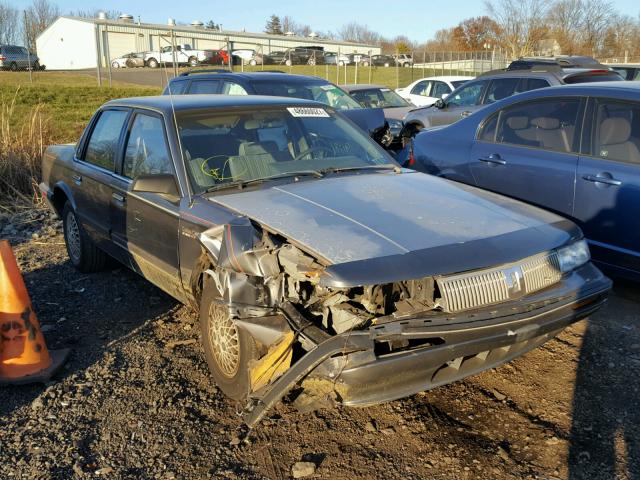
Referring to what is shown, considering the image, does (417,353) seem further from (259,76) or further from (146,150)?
(259,76)

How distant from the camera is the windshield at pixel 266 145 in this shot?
4.14 meters

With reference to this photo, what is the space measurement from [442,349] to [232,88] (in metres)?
7.35

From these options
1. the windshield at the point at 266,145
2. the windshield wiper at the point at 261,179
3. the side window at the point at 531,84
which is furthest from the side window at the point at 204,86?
the windshield wiper at the point at 261,179

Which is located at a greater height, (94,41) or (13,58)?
(94,41)

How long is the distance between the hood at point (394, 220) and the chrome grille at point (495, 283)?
2.5 inches

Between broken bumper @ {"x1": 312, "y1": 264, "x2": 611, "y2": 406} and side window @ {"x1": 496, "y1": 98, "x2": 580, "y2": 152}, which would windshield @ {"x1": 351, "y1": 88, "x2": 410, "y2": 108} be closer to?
side window @ {"x1": 496, "y1": 98, "x2": 580, "y2": 152}

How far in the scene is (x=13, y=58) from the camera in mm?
34781

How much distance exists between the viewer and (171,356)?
4.14 m

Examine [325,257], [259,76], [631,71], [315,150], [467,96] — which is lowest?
[325,257]

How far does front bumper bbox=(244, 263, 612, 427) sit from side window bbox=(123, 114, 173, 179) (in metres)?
1.91

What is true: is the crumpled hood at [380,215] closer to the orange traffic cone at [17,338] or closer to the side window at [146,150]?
the side window at [146,150]

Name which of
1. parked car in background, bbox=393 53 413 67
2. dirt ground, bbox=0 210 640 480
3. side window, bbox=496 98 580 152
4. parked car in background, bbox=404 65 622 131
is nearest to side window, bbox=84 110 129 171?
dirt ground, bbox=0 210 640 480

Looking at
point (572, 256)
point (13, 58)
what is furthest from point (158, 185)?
point (13, 58)

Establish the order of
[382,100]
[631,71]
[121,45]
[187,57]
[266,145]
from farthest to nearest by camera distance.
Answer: [121,45], [187,57], [382,100], [631,71], [266,145]
